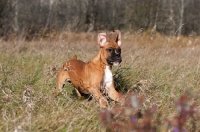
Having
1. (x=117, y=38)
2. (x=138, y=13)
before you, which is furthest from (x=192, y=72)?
(x=138, y=13)

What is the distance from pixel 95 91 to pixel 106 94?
0.14 m

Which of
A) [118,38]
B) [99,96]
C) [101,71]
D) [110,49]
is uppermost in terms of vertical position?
[118,38]

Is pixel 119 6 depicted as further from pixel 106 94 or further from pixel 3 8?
pixel 106 94

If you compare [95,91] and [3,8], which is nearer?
[95,91]

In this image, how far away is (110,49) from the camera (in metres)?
4.31

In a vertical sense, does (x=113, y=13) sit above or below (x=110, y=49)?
below

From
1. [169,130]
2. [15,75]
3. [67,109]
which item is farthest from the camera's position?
[15,75]

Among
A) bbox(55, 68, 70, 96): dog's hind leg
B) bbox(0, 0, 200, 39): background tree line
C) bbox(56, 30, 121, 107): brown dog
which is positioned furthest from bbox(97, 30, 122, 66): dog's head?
bbox(0, 0, 200, 39): background tree line

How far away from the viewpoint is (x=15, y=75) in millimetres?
4359

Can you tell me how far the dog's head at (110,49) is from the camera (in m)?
4.21

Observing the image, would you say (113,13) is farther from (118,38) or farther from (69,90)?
(118,38)

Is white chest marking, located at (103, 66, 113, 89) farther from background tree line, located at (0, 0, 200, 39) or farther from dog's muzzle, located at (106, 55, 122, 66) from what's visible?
background tree line, located at (0, 0, 200, 39)

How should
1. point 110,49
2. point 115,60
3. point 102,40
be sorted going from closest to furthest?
point 115,60, point 110,49, point 102,40

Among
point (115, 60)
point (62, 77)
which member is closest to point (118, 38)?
point (115, 60)
